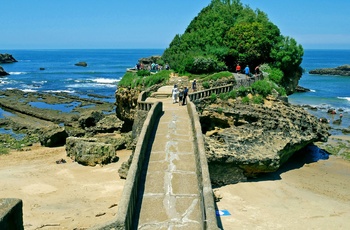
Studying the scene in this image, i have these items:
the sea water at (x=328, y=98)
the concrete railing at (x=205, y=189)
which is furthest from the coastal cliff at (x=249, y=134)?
the sea water at (x=328, y=98)

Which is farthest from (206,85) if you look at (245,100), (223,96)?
(245,100)

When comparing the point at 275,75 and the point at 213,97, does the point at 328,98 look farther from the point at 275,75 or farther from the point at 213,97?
the point at 213,97

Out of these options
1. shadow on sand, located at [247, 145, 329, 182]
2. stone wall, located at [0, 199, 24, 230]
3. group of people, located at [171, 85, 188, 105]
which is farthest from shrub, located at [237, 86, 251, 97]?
stone wall, located at [0, 199, 24, 230]

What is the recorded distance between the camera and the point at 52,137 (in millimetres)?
31750

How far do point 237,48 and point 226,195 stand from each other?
642 inches

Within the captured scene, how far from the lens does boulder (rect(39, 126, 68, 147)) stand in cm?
3169

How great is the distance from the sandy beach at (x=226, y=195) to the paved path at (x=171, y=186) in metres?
4.71

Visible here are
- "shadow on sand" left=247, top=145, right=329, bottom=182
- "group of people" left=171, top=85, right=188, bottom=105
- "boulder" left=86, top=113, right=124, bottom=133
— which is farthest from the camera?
"boulder" left=86, top=113, right=124, bottom=133

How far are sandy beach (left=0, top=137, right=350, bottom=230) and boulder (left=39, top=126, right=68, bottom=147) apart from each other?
184 inches

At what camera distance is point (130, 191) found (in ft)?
Result: 33.4

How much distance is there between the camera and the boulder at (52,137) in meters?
31.7

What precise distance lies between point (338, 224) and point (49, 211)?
13.6 metres

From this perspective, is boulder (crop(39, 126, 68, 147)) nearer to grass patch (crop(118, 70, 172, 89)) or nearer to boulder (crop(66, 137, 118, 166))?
boulder (crop(66, 137, 118, 166))

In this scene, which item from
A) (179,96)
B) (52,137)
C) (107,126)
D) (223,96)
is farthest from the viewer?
(107,126)
